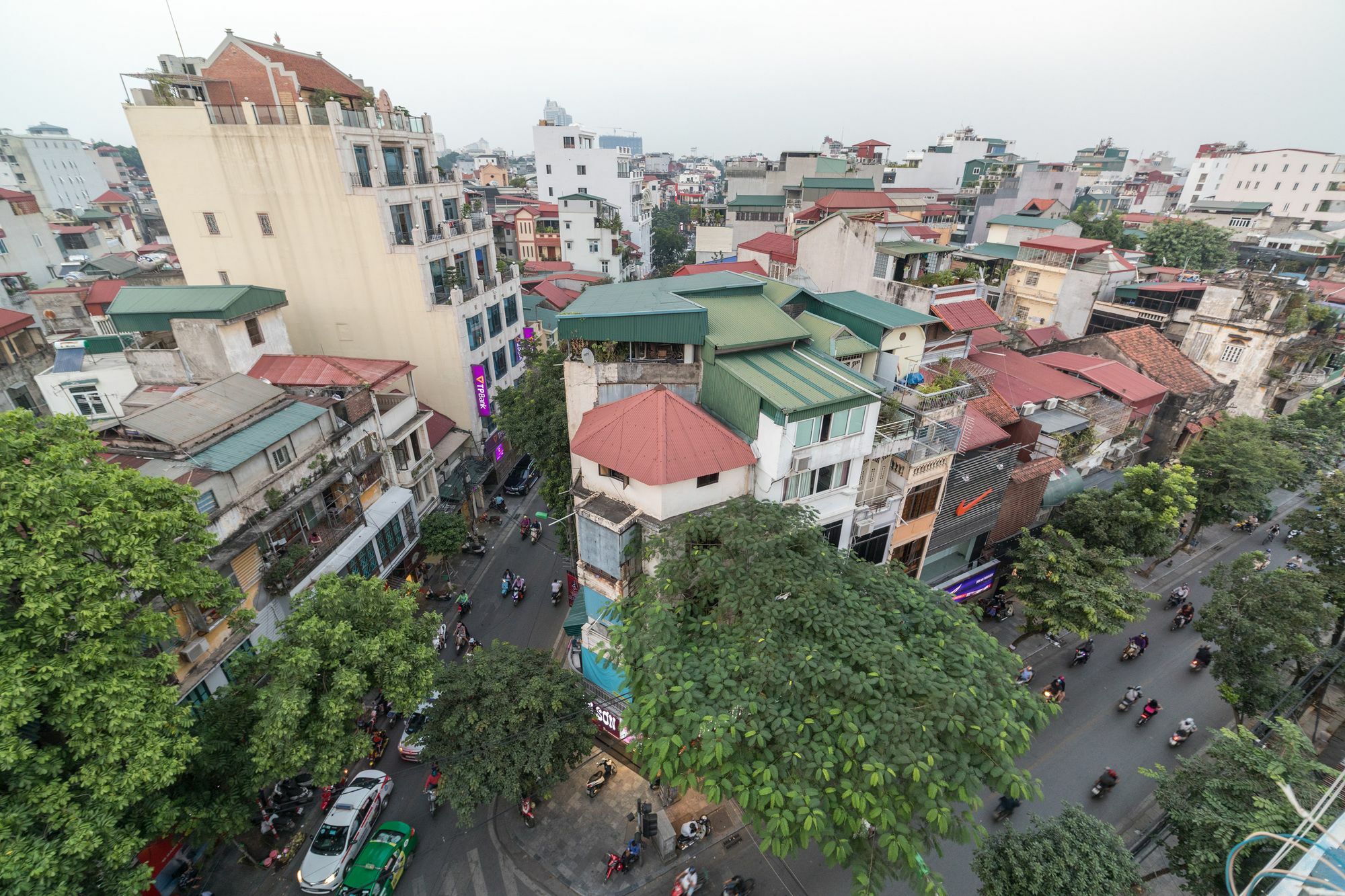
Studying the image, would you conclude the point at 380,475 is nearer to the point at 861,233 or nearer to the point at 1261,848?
the point at 861,233

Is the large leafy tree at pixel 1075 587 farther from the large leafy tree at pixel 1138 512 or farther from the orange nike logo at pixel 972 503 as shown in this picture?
the orange nike logo at pixel 972 503

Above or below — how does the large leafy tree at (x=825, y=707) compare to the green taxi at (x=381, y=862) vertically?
above

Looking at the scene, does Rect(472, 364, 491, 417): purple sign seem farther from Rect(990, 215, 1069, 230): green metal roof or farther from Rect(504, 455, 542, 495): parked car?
Rect(990, 215, 1069, 230): green metal roof

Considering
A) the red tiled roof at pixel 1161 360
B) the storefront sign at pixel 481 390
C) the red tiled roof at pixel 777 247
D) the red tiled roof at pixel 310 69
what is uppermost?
the red tiled roof at pixel 310 69

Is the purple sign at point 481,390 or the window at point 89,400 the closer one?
the window at point 89,400

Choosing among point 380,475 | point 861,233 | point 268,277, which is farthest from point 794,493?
point 268,277

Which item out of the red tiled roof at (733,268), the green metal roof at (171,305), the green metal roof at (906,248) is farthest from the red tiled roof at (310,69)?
the green metal roof at (906,248)
